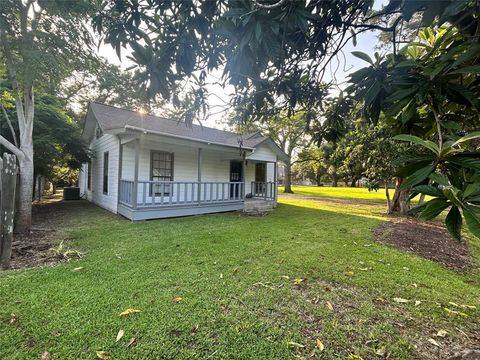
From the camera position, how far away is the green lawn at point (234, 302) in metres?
2.24

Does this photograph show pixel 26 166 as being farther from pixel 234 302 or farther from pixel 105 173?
pixel 234 302

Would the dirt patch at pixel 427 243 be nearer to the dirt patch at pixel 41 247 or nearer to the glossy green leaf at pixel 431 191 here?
the glossy green leaf at pixel 431 191

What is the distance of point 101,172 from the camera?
37.9 feet

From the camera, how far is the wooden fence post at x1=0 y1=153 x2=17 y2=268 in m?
4.00

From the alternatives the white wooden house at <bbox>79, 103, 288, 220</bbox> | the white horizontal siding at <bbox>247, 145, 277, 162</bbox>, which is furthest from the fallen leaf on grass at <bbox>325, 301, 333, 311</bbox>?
the white horizontal siding at <bbox>247, 145, 277, 162</bbox>

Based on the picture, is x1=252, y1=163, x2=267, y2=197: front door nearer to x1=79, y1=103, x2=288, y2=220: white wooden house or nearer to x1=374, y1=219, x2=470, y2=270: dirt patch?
x1=79, y1=103, x2=288, y2=220: white wooden house

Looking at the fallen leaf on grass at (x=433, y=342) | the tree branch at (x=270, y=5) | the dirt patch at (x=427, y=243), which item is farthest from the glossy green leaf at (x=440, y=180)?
the dirt patch at (x=427, y=243)

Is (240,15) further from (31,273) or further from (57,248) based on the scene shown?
(57,248)

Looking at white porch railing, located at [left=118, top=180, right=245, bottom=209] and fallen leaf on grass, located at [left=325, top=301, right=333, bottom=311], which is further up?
white porch railing, located at [left=118, top=180, right=245, bottom=209]

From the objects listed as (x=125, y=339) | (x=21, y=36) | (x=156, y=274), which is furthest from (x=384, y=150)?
(x=21, y=36)

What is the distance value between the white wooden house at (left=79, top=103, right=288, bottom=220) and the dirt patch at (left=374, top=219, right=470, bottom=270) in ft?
17.8

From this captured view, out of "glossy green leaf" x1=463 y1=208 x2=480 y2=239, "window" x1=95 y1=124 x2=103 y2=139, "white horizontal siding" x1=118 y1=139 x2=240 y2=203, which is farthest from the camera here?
"window" x1=95 y1=124 x2=103 y2=139

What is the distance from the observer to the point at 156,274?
3783mm

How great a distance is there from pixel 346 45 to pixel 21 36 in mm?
8154
